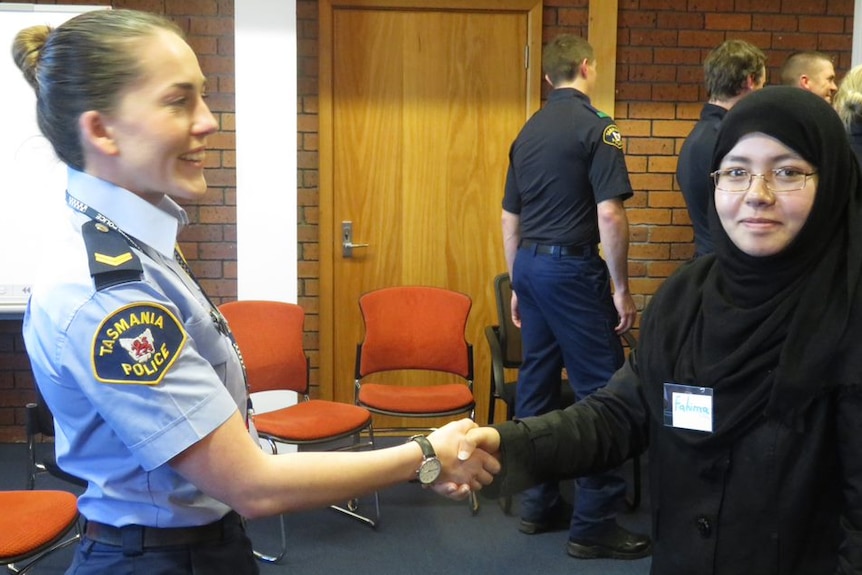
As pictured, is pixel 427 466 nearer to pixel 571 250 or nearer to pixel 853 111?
pixel 571 250

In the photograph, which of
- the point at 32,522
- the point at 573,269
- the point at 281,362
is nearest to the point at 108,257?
the point at 32,522

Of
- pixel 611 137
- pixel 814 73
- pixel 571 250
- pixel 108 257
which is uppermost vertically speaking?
pixel 814 73

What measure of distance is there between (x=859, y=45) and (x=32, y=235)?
441cm

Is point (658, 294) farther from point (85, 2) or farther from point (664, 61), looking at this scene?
point (85, 2)

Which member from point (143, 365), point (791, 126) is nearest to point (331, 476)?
point (143, 365)

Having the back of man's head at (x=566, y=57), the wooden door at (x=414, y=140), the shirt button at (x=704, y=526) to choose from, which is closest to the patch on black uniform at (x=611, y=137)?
the back of man's head at (x=566, y=57)

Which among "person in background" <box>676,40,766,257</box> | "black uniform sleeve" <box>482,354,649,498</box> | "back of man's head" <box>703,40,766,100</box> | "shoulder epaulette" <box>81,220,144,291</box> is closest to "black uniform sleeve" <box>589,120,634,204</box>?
"person in background" <box>676,40,766,257</box>

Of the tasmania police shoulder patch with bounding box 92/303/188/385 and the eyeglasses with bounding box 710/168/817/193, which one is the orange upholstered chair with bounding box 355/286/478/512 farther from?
the tasmania police shoulder patch with bounding box 92/303/188/385

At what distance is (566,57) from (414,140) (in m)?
1.27

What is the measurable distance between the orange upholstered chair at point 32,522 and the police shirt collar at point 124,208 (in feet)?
4.48

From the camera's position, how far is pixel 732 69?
12.0 feet

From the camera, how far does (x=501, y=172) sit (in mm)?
4684

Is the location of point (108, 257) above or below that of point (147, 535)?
above

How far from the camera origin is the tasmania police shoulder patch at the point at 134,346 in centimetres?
117
